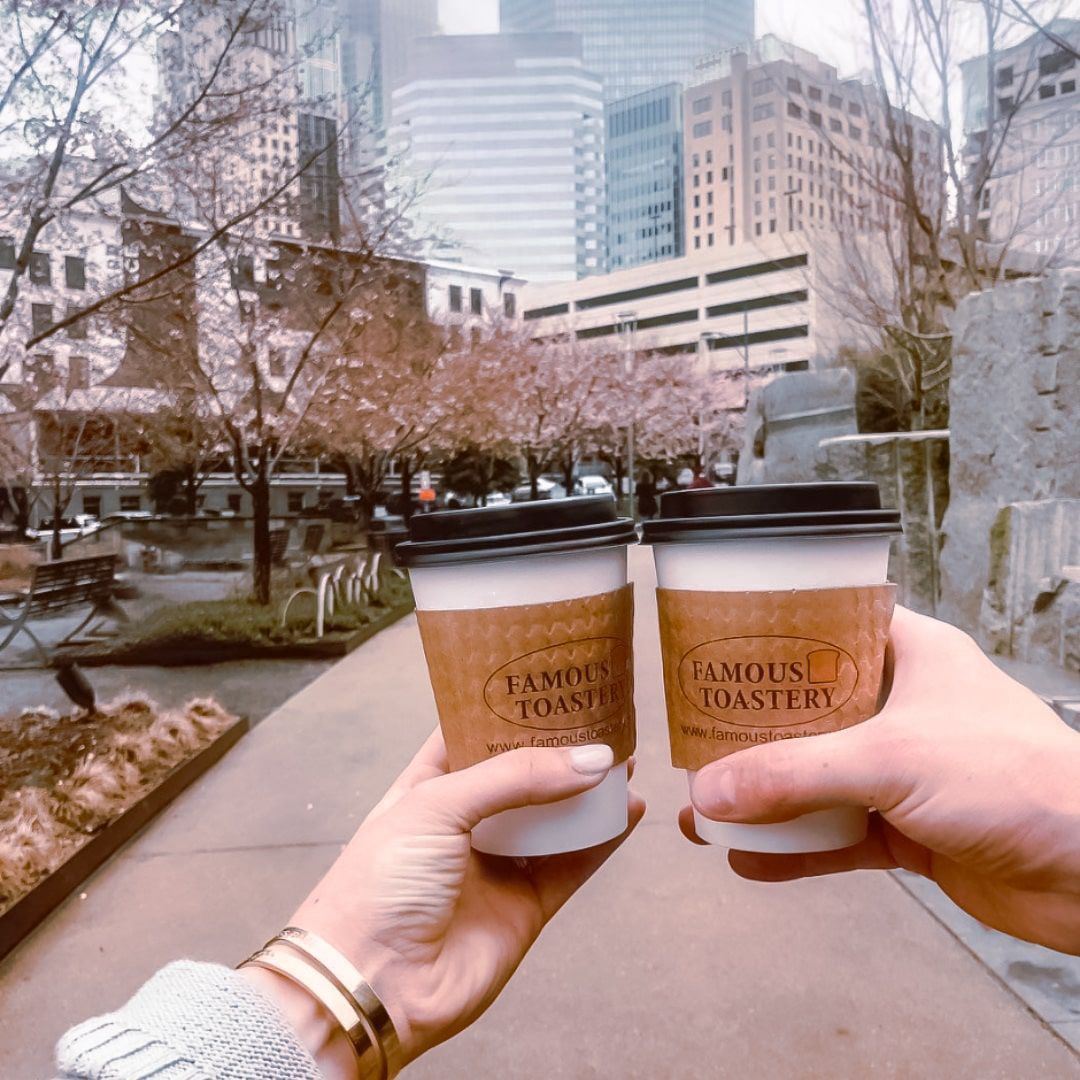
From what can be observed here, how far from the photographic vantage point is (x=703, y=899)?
10.6 ft

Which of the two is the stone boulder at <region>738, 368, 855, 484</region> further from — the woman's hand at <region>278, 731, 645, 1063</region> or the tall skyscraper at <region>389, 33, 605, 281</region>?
the woman's hand at <region>278, 731, 645, 1063</region>

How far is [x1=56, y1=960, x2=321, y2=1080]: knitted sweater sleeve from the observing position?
35.7 inches

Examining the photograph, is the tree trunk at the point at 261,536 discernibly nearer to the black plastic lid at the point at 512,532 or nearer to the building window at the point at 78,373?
the building window at the point at 78,373

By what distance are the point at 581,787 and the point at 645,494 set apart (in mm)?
20918

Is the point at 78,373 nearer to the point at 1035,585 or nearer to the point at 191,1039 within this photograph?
the point at 191,1039

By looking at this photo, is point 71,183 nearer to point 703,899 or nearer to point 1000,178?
point 703,899

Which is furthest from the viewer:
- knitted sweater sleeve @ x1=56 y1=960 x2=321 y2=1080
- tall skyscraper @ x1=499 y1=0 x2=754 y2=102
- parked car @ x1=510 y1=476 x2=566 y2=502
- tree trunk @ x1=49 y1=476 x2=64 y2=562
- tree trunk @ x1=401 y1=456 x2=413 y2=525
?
parked car @ x1=510 y1=476 x2=566 y2=502

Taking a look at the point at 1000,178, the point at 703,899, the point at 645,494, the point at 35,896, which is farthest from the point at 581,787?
the point at 645,494

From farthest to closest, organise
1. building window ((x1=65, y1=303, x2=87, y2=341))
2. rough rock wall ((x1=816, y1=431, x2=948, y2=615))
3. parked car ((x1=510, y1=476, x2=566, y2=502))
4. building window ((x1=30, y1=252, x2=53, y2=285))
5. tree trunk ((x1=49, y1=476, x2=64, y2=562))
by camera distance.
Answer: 1. parked car ((x1=510, y1=476, x2=566, y2=502))
2. rough rock wall ((x1=816, y1=431, x2=948, y2=615))
3. tree trunk ((x1=49, y1=476, x2=64, y2=562))
4. building window ((x1=65, y1=303, x2=87, y2=341))
5. building window ((x1=30, y1=252, x2=53, y2=285))

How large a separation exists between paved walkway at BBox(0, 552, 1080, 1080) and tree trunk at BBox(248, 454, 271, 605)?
125 inches

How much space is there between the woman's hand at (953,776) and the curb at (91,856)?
2.81 metres

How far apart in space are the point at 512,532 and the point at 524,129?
5217 millimetres

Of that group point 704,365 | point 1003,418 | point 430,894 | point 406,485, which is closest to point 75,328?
point 430,894

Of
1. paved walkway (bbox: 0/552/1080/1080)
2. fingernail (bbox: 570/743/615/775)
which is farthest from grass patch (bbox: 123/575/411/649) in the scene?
fingernail (bbox: 570/743/615/775)
